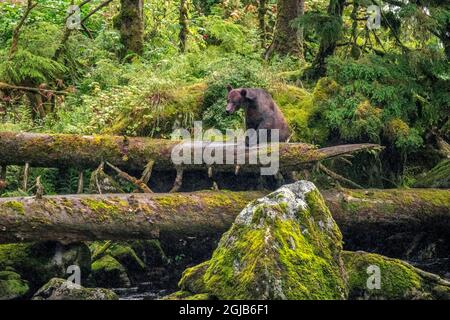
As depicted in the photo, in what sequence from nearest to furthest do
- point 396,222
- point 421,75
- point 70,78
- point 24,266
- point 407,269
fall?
point 407,269, point 24,266, point 396,222, point 421,75, point 70,78

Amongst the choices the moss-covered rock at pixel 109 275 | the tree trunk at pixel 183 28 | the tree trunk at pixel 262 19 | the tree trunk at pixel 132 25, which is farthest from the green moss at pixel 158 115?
the tree trunk at pixel 262 19

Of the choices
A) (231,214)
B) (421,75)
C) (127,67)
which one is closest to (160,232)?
(231,214)

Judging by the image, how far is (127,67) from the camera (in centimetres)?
1689

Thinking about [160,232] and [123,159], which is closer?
[160,232]

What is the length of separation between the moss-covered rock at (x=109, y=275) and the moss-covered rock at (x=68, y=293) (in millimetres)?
1650

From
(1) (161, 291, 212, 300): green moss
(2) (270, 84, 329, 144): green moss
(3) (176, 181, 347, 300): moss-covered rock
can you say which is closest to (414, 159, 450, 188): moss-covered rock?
(2) (270, 84, 329, 144): green moss

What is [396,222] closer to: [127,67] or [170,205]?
[170,205]

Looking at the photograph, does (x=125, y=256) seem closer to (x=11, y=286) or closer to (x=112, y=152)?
(x=112, y=152)

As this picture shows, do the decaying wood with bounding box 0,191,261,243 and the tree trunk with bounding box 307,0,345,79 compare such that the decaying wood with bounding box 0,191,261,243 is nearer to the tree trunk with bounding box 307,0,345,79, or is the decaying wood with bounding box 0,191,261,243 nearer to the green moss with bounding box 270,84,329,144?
the green moss with bounding box 270,84,329,144

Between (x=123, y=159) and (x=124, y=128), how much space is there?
2068mm

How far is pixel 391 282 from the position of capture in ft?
28.2

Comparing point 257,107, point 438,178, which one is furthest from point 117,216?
point 438,178

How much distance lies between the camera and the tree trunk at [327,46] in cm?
1366

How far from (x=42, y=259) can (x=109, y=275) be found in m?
1.02
